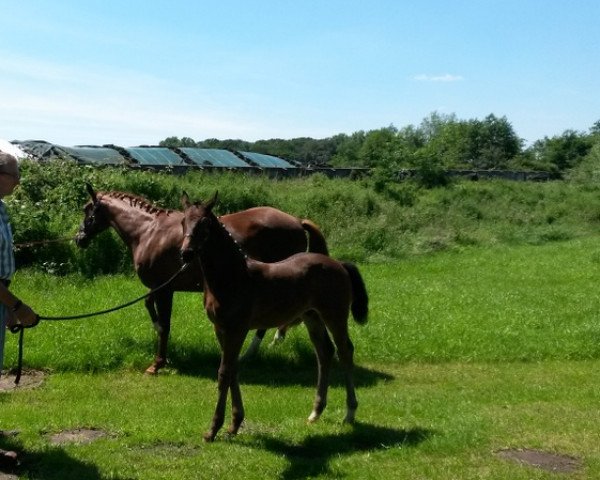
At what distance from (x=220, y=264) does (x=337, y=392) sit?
2.96 m

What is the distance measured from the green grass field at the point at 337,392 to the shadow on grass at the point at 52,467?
24mm

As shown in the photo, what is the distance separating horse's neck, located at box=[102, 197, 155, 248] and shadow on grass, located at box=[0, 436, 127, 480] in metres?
4.38

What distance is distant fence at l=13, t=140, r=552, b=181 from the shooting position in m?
28.2

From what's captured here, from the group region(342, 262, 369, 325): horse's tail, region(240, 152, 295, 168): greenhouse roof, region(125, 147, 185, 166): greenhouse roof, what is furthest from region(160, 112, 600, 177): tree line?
region(342, 262, 369, 325): horse's tail

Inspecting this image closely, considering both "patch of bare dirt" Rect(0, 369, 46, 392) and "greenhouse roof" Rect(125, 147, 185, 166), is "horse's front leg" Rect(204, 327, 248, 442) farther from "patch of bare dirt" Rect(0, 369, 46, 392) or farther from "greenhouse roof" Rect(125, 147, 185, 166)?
"greenhouse roof" Rect(125, 147, 185, 166)

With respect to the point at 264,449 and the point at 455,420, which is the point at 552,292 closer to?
the point at 455,420

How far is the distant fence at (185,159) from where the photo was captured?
28.2 meters

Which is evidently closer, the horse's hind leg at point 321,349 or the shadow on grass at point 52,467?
the shadow on grass at point 52,467

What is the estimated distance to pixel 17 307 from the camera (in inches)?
202

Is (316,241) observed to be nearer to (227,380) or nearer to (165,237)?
(165,237)

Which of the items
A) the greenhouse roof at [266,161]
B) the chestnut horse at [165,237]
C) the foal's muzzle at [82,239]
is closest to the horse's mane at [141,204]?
the chestnut horse at [165,237]

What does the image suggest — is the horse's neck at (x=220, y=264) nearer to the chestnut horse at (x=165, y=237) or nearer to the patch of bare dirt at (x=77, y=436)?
→ the patch of bare dirt at (x=77, y=436)

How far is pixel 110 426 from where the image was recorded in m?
6.89

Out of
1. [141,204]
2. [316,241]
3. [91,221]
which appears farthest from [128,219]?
[316,241]
